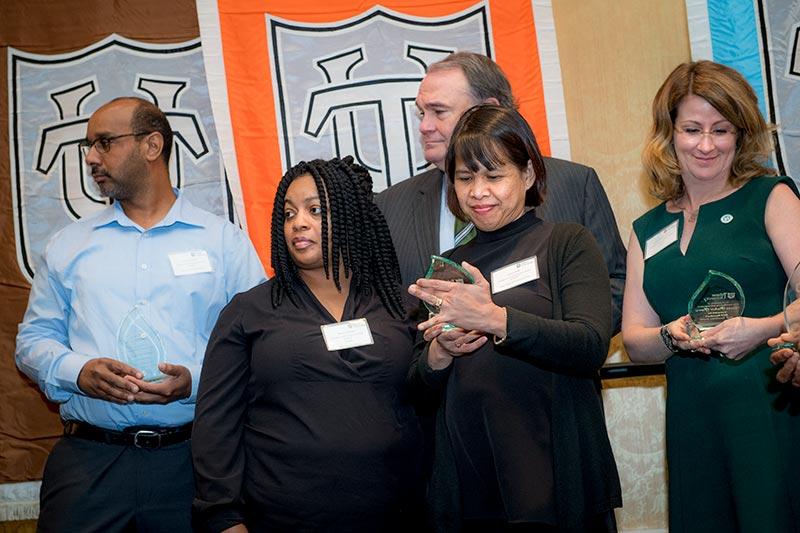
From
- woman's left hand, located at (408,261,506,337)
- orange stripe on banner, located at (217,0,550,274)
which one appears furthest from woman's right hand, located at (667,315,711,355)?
orange stripe on banner, located at (217,0,550,274)

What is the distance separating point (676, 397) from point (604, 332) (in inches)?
23.2

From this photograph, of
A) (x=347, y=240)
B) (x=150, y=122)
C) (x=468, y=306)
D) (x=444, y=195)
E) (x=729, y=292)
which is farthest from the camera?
(x=150, y=122)

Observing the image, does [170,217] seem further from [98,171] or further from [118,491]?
[118,491]

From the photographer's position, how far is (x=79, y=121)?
154 inches

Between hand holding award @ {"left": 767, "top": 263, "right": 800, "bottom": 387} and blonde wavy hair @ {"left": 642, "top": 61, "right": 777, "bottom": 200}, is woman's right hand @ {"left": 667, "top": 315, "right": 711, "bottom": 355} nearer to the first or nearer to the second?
hand holding award @ {"left": 767, "top": 263, "right": 800, "bottom": 387}

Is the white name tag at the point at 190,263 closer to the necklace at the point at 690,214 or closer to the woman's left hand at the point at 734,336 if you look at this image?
the necklace at the point at 690,214

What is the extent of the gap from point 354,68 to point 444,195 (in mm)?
1003

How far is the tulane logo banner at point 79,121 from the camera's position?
3.89 m

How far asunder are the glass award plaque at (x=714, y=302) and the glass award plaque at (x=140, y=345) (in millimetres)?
1687

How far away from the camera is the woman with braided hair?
2.37m

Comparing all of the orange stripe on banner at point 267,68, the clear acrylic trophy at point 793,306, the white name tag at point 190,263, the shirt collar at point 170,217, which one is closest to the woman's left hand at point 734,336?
the clear acrylic trophy at point 793,306

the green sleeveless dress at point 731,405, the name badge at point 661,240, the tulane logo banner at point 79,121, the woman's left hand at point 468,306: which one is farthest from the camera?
the tulane logo banner at point 79,121

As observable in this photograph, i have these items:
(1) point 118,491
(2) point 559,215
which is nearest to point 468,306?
(2) point 559,215

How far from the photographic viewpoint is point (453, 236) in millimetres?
3061
